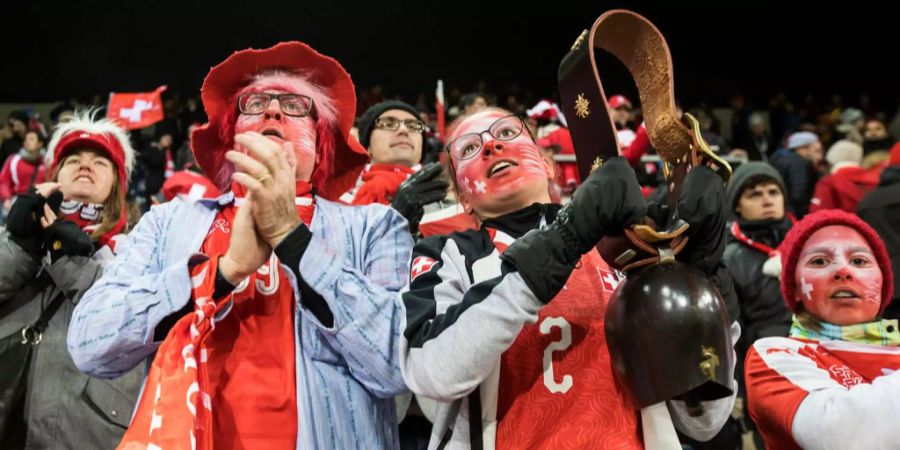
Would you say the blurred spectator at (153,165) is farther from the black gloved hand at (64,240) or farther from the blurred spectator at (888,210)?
the blurred spectator at (888,210)

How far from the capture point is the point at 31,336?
10.3ft

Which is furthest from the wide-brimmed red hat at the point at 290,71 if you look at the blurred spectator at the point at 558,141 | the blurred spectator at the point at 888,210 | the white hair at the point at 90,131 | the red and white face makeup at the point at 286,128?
the blurred spectator at the point at 888,210

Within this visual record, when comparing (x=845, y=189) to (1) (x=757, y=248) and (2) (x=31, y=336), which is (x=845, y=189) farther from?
(2) (x=31, y=336)

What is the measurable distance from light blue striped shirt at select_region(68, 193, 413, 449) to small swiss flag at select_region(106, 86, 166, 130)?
3.67m

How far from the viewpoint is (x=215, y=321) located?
6.64ft

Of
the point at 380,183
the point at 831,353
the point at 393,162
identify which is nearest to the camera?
the point at 831,353

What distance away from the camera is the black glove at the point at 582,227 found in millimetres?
1771

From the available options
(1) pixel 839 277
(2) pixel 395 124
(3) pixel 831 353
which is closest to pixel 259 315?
(3) pixel 831 353

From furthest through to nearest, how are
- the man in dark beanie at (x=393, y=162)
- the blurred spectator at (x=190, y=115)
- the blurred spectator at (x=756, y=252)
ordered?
the blurred spectator at (x=190, y=115)
the blurred spectator at (x=756, y=252)
the man in dark beanie at (x=393, y=162)

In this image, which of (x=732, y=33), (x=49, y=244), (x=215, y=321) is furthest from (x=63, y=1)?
(x=215, y=321)

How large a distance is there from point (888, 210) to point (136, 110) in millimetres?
4388

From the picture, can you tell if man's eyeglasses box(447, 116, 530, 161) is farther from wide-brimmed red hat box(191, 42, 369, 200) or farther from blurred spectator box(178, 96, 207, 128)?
blurred spectator box(178, 96, 207, 128)

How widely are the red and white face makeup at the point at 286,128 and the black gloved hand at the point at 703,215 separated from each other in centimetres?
96

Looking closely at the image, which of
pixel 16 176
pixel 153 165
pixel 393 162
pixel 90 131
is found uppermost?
pixel 153 165
